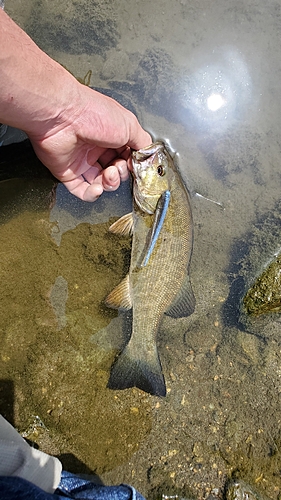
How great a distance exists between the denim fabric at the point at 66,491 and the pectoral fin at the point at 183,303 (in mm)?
1390

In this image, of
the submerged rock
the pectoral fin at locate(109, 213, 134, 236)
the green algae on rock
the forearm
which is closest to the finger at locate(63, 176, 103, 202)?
the pectoral fin at locate(109, 213, 134, 236)

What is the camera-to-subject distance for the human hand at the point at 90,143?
293 centimetres

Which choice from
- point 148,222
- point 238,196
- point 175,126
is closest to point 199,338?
point 148,222

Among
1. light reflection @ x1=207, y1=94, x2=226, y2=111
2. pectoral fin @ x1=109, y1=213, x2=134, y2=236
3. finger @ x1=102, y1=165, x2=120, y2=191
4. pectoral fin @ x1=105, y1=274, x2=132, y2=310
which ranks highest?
light reflection @ x1=207, y1=94, x2=226, y2=111

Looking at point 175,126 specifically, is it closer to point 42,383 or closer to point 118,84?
point 118,84

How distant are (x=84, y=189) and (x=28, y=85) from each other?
1126 millimetres

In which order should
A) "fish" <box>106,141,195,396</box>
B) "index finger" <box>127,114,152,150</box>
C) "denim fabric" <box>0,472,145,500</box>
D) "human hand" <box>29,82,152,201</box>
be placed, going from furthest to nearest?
"fish" <box>106,141,195,396</box> → "index finger" <box>127,114,152,150</box> → "human hand" <box>29,82,152,201</box> → "denim fabric" <box>0,472,145,500</box>

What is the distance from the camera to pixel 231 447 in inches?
132

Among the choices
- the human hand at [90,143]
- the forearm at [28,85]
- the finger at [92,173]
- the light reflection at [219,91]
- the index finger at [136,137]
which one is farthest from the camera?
the light reflection at [219,91]

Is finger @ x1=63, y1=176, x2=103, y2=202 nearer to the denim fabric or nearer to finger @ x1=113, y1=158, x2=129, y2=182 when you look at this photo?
finger @ x1=113, y1=158, x2=129, y2=182

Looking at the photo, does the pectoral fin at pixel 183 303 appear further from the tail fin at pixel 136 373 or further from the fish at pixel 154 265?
the tail fin at pixel 136 373

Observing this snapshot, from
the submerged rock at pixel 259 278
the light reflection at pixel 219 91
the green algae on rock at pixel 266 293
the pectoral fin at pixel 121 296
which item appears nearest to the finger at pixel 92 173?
the pectoral fin at pixel 121 296

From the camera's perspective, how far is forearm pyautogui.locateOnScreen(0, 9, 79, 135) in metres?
2.46

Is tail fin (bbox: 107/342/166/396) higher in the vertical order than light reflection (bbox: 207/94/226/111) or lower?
lower
